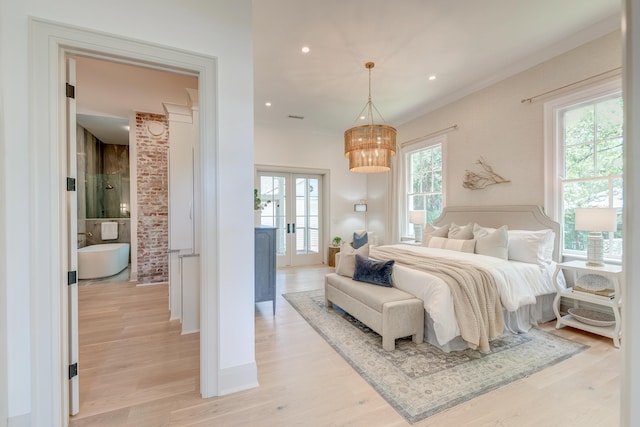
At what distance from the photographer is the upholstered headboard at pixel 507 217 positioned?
3.53 m

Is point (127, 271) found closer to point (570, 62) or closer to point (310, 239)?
point (310, 239)

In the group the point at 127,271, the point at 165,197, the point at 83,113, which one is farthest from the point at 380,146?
the point at 127,271

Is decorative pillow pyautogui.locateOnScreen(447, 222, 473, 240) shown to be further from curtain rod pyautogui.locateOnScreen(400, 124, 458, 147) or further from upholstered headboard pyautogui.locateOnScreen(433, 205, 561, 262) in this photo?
curtain rod pyautogui.locateOnScreen(400, 124, 458, 147)

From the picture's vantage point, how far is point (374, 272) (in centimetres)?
311

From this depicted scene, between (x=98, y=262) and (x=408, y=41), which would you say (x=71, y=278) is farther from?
(x=98, y=262)

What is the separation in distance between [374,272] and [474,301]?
3.36 feet

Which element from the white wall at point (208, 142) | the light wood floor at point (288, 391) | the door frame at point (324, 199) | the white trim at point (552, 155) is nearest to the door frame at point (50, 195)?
the white wall at point (208, 142)

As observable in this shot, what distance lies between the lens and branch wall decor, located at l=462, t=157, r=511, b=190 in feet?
13.7

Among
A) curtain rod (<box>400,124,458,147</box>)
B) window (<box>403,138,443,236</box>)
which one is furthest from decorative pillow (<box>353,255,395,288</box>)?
curtain rod (<box>400,124,458,147</box>)

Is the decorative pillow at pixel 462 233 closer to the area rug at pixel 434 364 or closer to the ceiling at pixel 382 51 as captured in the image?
the area rug at pixel 434 364

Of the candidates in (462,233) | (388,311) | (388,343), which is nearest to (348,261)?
(388,311)

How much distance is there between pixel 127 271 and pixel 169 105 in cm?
436

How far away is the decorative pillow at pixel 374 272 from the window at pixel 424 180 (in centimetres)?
270

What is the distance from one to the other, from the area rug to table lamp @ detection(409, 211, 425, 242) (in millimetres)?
2538
